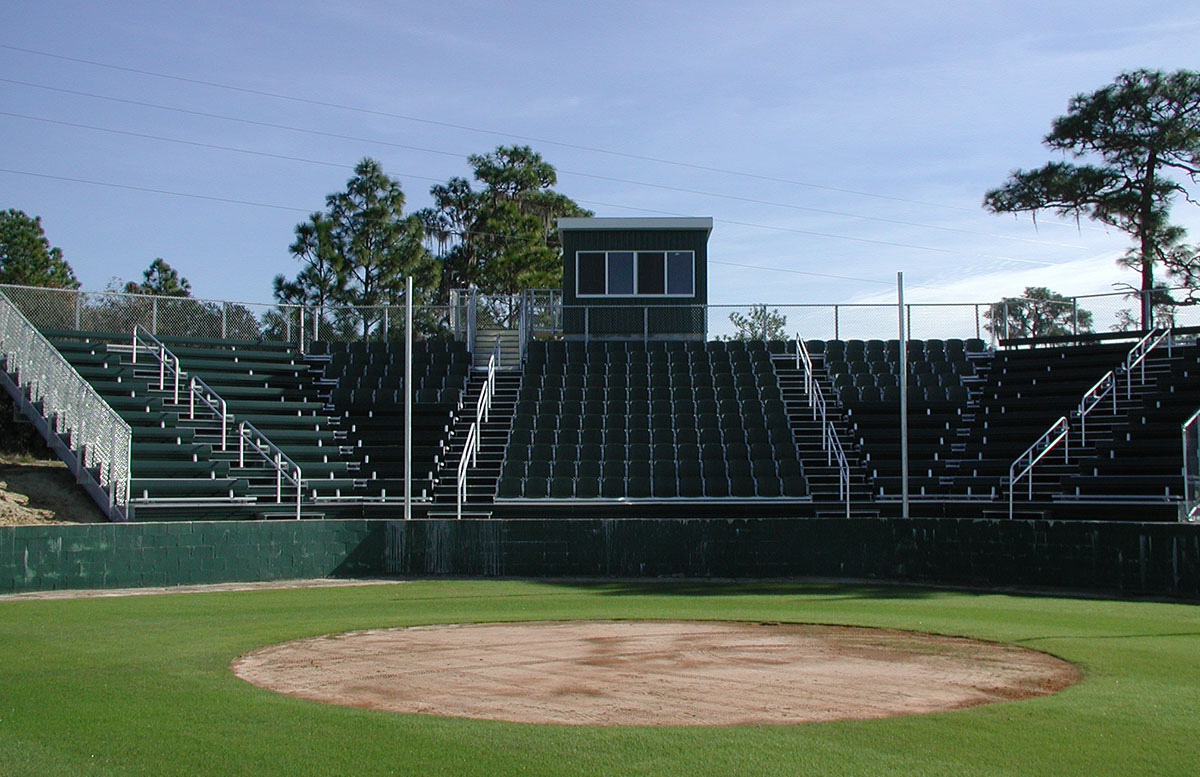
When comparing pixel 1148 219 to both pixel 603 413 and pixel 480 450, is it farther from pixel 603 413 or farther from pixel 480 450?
pixel 480 450

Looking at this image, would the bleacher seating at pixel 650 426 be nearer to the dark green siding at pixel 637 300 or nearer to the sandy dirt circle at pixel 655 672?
the dark green siding at pixel 637 300

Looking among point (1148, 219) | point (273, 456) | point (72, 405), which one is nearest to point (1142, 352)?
point (1148, 219)

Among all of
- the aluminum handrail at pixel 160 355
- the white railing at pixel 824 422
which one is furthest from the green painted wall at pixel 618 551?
the aluminum handrail at pixel 160 355

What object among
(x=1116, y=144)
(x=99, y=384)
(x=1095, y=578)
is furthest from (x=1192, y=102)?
(x=99, y=384)

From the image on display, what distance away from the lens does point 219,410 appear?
30359 millimetres

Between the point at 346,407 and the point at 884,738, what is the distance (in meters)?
25.8

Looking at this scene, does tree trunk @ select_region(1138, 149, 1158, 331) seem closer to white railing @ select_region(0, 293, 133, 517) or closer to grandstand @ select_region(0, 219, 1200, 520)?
grandstand @ select_region(0, 219, 1200, 520)

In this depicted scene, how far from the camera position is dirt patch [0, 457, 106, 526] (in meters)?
24.9

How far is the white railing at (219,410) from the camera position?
2803 cm

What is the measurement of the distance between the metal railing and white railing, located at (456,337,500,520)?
15.0 m

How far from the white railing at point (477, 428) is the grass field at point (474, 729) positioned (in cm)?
1237

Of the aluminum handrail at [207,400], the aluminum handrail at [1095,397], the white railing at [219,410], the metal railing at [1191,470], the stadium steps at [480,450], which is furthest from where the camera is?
the aluminum handrail at [207,400]

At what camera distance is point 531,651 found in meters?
13.2

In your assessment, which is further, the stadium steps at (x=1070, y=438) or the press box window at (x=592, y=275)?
the press box window at (x=592, y=275)
